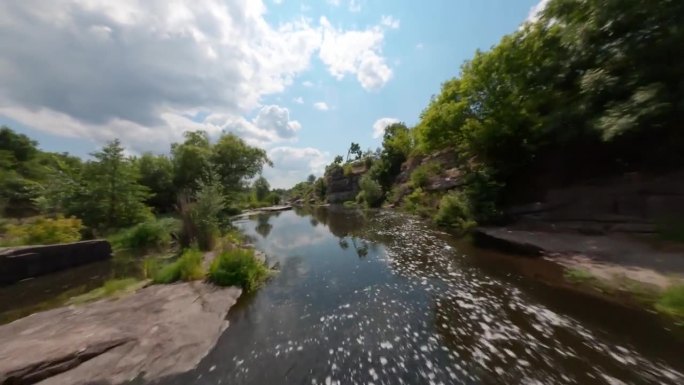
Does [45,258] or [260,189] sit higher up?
[260,189]

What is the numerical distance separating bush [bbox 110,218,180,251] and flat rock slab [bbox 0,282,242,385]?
313 inches

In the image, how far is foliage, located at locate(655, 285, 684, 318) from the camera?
5.49 metres

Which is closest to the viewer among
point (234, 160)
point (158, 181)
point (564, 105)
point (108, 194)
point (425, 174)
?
point (564, 105)

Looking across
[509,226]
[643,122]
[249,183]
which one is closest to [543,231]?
[509,226]

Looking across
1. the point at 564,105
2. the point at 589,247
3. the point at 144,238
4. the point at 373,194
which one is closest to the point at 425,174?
the point at 373,194

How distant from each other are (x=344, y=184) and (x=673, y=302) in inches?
2332

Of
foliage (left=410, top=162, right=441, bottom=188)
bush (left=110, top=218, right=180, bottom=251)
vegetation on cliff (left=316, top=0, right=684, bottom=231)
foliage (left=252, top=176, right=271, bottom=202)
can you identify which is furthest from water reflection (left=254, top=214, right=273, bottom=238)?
foliage (left=252, top=176, right=271, bottom=202)

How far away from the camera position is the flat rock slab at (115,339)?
164 inches

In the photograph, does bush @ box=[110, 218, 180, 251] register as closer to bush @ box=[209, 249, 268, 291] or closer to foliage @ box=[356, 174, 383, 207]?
bush @ box=[209, 249, 268, 291]

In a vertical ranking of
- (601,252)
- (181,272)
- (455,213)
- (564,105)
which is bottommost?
(601,252)

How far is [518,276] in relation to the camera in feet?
27.2

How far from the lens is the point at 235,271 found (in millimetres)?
8508

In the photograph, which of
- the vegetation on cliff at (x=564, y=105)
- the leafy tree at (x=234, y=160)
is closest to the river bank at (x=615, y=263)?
the vegetation on cliff at (x=564, y=105)

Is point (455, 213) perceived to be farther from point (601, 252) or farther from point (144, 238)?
point (144, 238)
